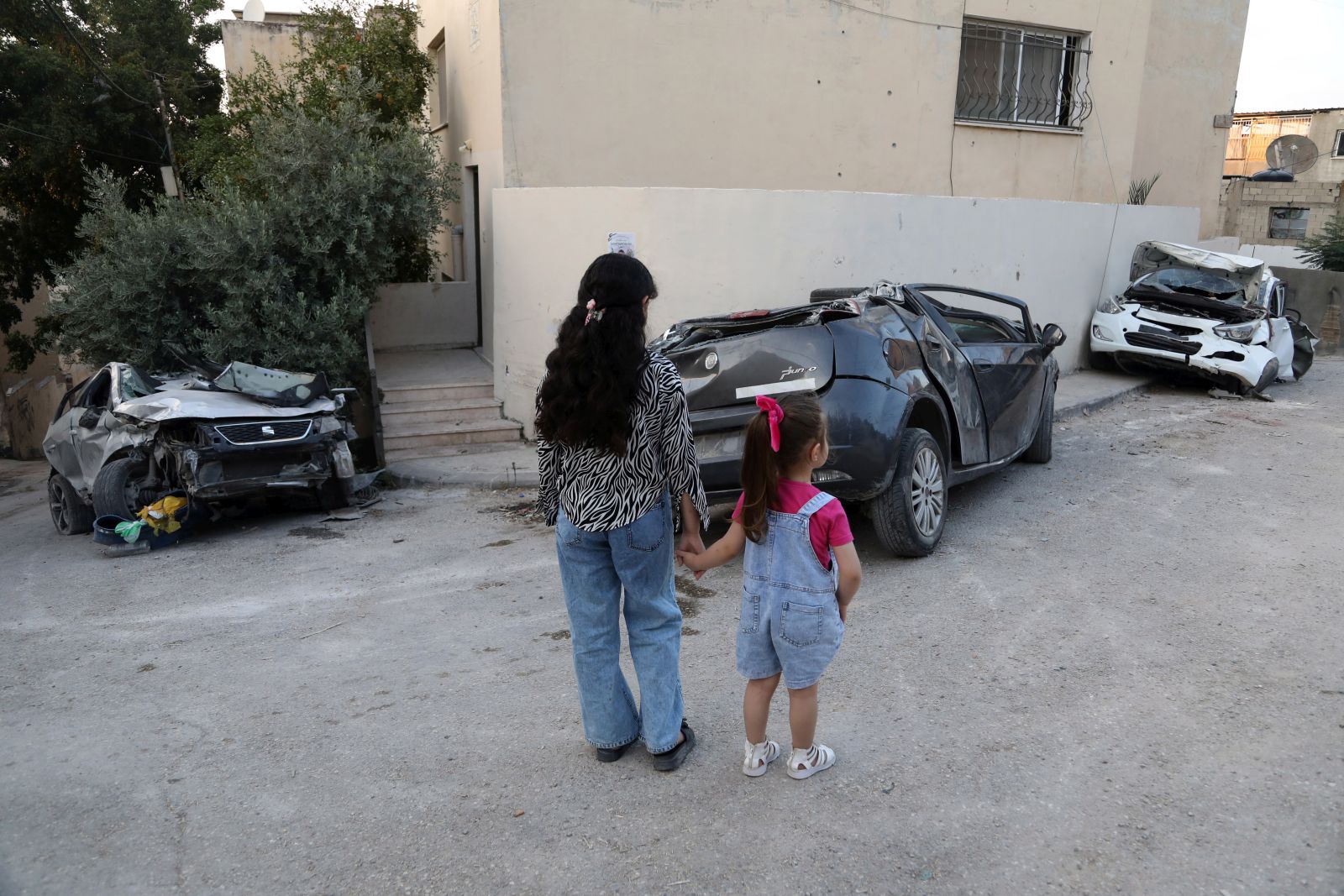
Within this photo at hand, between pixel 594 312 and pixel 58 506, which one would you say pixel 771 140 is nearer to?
pixel 58 506

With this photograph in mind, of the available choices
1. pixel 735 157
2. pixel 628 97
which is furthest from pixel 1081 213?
pixel 628 97

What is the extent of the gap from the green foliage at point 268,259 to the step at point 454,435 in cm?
84

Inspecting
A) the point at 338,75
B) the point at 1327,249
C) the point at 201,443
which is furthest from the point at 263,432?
the point at 1327,249

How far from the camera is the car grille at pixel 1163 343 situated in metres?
11.3

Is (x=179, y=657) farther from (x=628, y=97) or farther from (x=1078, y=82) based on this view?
(x=1078, y=82)

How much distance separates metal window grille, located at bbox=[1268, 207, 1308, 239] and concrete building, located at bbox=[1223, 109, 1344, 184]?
14.2 ft

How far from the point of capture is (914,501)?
Answer: 573 centimetres

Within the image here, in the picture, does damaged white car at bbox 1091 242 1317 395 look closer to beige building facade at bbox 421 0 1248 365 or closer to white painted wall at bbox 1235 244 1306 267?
beige building facade at bbox 421 0 1248 365

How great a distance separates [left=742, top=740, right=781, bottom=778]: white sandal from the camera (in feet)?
11.3

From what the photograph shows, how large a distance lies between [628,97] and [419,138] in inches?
91.9

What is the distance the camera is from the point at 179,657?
4879 mm

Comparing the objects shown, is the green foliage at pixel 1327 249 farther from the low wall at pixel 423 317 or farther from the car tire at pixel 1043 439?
the low wall at pixel 423 317

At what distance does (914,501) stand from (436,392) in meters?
6.17

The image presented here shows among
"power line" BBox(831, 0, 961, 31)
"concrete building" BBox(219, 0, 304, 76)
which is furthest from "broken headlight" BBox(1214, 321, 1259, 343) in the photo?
"concrete building" BBox(219, 0, 304, 76)
